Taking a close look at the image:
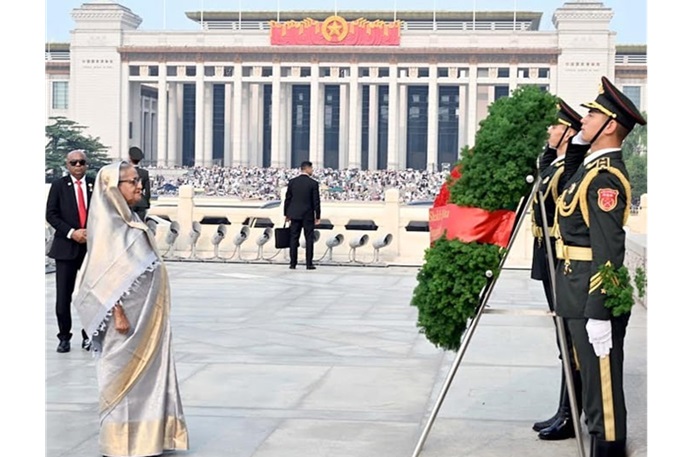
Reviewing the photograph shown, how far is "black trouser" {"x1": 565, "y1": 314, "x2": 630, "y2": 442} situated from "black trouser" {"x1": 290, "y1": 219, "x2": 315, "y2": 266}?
1091 centimetres

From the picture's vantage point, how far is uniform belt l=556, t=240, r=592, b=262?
449 cm

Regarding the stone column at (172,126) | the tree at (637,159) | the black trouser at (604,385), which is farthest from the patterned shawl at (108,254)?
the stone column at (172,126)

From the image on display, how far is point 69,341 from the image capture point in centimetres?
823

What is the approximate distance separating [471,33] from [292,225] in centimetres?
6758

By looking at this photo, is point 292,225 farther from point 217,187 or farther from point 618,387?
point 217,187

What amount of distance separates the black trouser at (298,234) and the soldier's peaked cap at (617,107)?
11.0 meters

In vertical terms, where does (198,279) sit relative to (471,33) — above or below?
below

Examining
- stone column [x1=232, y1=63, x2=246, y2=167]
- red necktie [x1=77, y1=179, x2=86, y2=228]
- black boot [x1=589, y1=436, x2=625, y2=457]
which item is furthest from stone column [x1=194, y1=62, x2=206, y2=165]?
black boot [x1=589, y1=436, x2=625, y2=457]

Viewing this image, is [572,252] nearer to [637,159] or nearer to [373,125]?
[637,159]

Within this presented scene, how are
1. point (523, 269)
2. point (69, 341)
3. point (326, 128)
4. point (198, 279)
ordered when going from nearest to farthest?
point (69, 341)
point (198, 279)
point (523, 269)
point (326, 128)

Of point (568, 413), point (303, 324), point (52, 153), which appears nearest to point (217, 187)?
point (52, 153)

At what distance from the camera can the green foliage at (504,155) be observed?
15.2ft

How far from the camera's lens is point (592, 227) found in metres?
4.37

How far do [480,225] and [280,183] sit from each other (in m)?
65.4
